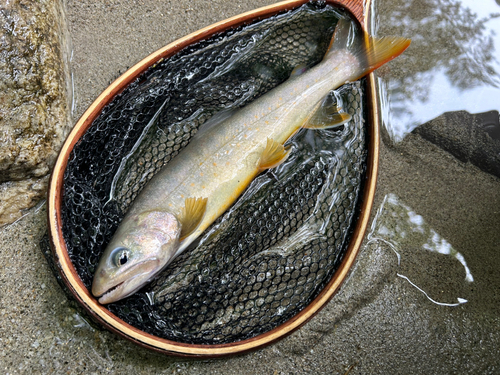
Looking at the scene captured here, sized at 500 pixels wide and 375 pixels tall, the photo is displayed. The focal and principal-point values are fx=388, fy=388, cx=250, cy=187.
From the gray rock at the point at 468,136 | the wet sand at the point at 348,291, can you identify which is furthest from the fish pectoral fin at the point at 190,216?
the gray rock at the point at 468,136

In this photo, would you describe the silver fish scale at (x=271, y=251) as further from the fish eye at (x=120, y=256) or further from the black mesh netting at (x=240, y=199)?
the fish eye at (x=120, y=256)

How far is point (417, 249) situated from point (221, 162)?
5.30 ft

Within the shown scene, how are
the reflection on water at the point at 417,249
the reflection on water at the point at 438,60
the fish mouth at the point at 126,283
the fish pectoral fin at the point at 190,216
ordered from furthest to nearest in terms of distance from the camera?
the reflection on water at the point at 438,60, the reflection on water at the point at 417,249, the fish pectoral fin at the point at 190,216, the fish mouth at the point at 126,283

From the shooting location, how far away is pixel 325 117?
271cm

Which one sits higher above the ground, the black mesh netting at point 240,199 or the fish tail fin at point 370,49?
the fish tail fin at point 370,49

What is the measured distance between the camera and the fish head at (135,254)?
2213mm

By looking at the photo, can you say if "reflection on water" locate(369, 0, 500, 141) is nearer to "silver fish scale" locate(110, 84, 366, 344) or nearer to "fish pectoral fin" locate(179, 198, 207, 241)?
"silver fish scale" locate(110, 84, 366, 344)

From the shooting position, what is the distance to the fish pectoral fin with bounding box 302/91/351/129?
8.79 ft

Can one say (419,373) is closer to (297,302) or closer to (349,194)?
(297,302)

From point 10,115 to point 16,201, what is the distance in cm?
60

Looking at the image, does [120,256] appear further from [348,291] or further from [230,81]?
[348,291]

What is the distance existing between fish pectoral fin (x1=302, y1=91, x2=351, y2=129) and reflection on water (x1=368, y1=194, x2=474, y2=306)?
0.76m

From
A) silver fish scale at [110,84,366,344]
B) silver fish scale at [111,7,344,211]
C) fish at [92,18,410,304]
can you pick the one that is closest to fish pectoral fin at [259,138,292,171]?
fish at [92,18,410,304]

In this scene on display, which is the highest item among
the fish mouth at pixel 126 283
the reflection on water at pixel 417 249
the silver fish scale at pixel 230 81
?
the silver fish scale at pixel 230 81
